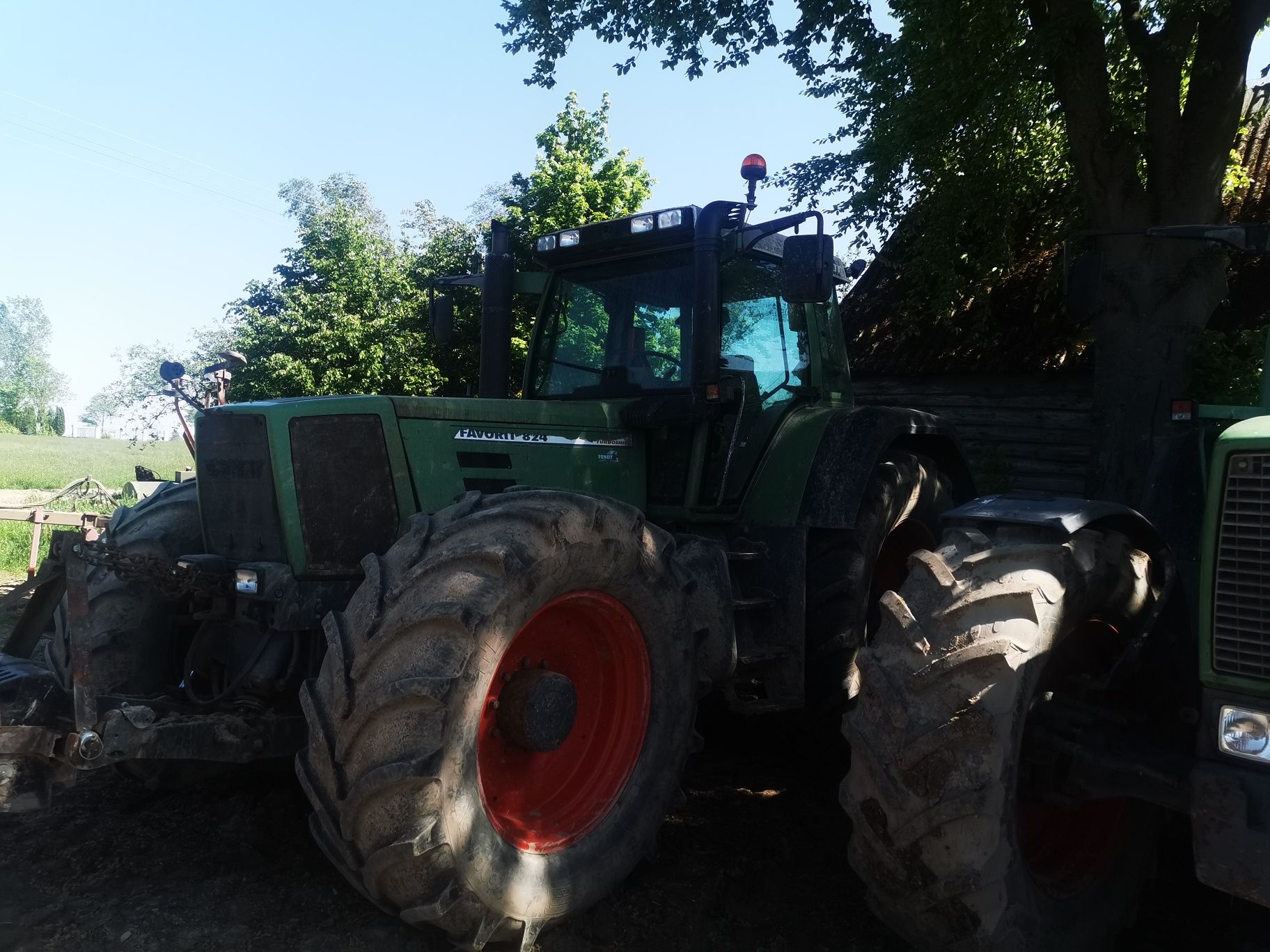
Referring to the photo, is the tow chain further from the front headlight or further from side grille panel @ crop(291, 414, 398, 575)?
the front headlight

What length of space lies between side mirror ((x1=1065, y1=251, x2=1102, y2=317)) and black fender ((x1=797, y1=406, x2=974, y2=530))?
3.14 ft

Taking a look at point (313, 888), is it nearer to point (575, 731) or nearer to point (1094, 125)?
point (575, 731)

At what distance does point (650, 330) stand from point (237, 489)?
2008mm

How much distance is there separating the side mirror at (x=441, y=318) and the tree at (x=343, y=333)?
11935 mm

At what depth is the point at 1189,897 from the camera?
3.56m

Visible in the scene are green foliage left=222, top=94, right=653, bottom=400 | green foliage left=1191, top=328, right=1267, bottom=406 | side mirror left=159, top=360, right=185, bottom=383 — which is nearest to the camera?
side mirror left=159, top=360, right=185, bottom=383

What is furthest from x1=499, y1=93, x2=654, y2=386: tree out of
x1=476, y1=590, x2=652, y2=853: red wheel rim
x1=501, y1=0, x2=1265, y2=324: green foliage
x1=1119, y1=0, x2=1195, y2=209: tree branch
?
x1=476, y1=590, x2=652, y2=853: red wheel rim

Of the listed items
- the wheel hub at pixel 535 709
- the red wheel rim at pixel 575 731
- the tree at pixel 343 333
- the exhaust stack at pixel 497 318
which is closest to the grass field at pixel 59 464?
the tree at pixel 343 333

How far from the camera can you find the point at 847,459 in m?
4.52

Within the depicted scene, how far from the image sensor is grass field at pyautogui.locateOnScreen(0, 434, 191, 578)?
12211 mm

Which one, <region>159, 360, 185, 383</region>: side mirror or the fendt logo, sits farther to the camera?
<region>159, 360, 185, 383</region>: side mirror

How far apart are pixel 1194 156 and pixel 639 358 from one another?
6.51 m

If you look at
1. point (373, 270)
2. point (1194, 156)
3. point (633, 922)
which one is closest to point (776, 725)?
point (633, 922)

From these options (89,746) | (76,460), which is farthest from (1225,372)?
(76,460)
